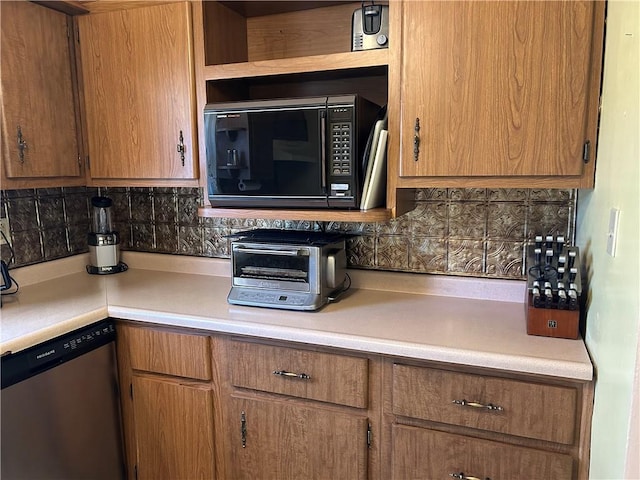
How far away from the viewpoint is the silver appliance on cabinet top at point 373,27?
1.51 metres

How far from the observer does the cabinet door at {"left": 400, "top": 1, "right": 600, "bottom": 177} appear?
129 centimetres

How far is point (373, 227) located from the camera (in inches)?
74.0

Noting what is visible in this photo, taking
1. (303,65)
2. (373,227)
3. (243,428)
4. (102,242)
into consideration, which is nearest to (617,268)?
(373,227)

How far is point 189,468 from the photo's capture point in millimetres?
1670

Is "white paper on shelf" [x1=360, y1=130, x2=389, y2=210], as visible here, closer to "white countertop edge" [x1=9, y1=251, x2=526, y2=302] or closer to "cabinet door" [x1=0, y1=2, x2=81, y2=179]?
"white countertop edge" [x1=9, y1=251, x2=526, y2=302]

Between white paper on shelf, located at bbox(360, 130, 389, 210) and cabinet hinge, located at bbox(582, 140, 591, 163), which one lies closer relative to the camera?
cabinet hinge, located at bbox(582, 140, 591, 163)

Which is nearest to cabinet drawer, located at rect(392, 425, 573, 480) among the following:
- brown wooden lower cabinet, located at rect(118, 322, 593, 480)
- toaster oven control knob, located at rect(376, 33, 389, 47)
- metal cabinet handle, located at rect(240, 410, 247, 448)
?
brown wooden lower cabinet, located at rect(118, 322, 593, 480)

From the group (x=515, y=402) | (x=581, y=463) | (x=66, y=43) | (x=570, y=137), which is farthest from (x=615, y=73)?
(x=66, y=43)

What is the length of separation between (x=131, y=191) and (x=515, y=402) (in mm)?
1865

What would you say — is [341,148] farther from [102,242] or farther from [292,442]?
[102,242]

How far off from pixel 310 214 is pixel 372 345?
0.47 metres

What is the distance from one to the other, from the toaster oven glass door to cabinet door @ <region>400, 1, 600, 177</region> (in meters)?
0.48

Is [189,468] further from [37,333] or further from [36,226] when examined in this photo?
[36,226]

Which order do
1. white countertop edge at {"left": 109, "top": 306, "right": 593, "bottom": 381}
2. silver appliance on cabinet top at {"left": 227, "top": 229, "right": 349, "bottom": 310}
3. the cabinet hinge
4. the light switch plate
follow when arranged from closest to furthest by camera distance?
the light switch plate → white countertop edge at {"left": 109, "top": 306, "right": 593, "bottom": 381} → the cabinet hinge → silver appliance on cabinet top at {"left": 227, "top": 229, "right": 349, "bottom": 310}
